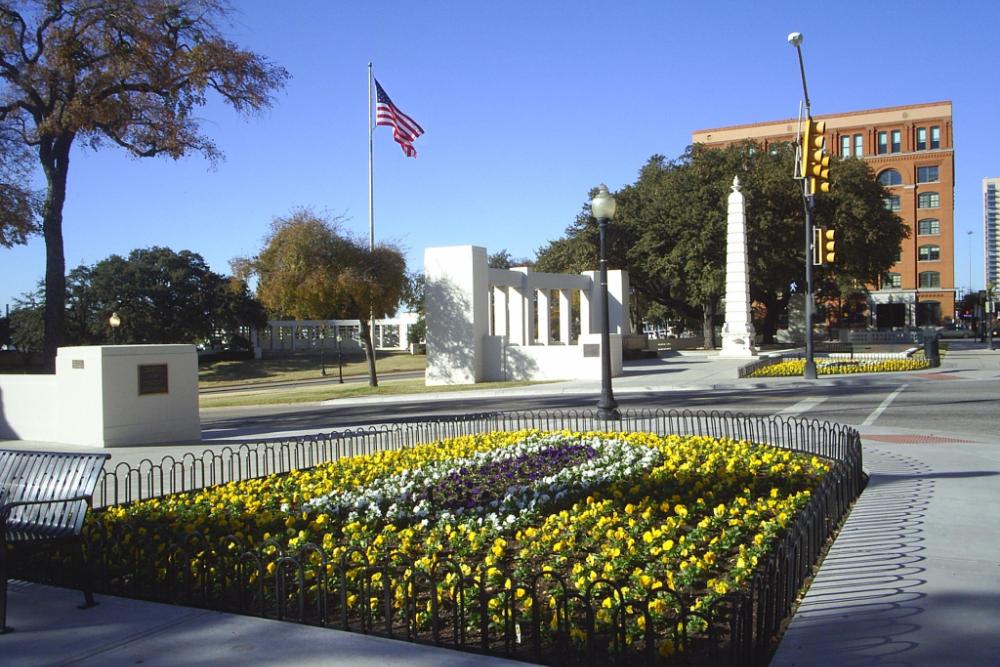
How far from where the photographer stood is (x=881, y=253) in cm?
5434

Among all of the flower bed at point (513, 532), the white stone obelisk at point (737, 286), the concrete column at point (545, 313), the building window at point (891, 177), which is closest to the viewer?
the flower bed at point (513, 532)

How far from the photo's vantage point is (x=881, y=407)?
19.1 metres

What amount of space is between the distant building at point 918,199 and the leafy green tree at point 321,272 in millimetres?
63862

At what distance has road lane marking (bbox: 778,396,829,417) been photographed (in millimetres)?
18328

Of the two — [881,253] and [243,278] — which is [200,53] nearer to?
[243,278]

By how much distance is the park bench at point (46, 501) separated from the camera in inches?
234

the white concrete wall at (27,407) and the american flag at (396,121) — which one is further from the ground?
the american flag at (396,121)

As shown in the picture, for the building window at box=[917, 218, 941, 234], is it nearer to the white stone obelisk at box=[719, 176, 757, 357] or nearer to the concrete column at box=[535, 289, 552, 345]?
the white stone obelisk at box=[719, 176, 757, 357]

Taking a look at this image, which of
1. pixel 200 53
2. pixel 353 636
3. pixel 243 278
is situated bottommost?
pixel 353 636

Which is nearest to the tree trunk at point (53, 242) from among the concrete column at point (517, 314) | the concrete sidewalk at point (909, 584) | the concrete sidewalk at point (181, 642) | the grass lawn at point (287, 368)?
the concrete sidewalk at point (181, 642)

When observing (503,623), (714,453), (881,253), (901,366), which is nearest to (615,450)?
(714,453)

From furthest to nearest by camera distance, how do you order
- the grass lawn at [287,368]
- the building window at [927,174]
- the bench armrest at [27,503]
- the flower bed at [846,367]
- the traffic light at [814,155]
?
the building window at [927,174] < the grass lawn at [287,368] < the flower bed at [846,367] < the traffic light at [814,155] < the bench armrest at [27,503]

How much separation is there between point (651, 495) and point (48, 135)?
19.2m

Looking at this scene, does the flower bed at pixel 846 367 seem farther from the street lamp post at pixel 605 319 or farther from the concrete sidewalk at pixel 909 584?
the concrete sidewalk at pixel 909 584
